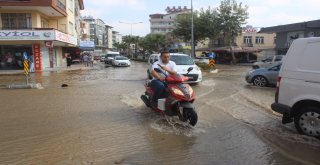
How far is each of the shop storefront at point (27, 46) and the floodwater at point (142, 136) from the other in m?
20.4

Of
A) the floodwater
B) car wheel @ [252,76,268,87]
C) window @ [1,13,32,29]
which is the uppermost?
window @ [1,13,32,29]

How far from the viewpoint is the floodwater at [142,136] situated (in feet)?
18.0

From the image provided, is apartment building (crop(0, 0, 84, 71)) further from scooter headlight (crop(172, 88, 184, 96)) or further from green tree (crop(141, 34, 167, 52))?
green tree (crop(141, 34, 167, 52))

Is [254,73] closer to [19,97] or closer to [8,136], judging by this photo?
[19,97]

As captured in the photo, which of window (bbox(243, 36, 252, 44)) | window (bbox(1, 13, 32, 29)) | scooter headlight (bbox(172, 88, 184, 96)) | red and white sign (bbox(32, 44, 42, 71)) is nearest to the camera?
scooter headlight (bbox(172, 88, 184, 96))

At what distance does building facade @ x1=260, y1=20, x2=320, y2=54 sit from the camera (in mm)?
37438

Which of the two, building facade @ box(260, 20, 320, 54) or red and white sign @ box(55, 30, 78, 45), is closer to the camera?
red and white sign @ box(55, 30, 78, 45)

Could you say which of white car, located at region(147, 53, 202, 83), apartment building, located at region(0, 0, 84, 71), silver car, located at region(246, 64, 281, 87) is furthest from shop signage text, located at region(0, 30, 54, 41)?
silver car, located at region(246, 64, 281, 87)

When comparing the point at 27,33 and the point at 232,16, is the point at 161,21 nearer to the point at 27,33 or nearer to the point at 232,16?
the point at 232,16

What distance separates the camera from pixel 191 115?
7219mm

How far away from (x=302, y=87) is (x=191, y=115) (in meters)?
2.22

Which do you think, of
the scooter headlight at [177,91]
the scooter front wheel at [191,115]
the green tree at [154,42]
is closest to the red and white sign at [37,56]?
the scooter headlight at [177,91]

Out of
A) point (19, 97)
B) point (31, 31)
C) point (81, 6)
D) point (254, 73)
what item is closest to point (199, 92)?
point (254, 73)

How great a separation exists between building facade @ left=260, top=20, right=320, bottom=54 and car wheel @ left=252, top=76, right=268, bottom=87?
23.9 meters
